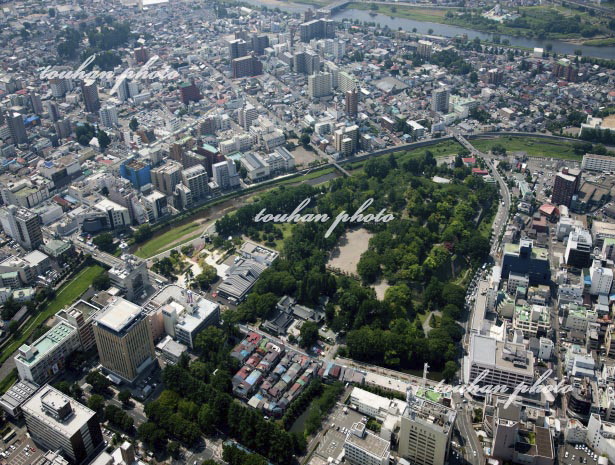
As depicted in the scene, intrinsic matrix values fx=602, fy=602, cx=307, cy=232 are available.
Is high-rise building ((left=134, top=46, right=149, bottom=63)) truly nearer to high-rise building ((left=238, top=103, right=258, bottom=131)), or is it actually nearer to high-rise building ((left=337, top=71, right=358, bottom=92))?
high-rise building ((left=238, top=103, right=258, bottom=131))

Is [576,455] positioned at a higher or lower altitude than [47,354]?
lower

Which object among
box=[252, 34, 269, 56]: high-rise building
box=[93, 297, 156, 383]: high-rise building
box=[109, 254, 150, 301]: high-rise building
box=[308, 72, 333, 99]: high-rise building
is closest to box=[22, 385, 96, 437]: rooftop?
box=[93, 297, 156, 383]: high-rise building

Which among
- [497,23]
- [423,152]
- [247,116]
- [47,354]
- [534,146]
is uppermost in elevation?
[497,23]

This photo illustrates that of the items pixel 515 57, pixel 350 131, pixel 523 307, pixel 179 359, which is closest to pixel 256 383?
pixel 179 359

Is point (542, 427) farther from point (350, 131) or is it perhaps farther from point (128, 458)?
point (350, 131)

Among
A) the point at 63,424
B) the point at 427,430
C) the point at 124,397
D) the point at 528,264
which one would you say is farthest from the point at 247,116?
the point at 427,430

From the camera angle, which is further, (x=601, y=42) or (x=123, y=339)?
(x=601, y=42)

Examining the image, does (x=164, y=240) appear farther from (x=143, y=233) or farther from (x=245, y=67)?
(x=245, y=67)
